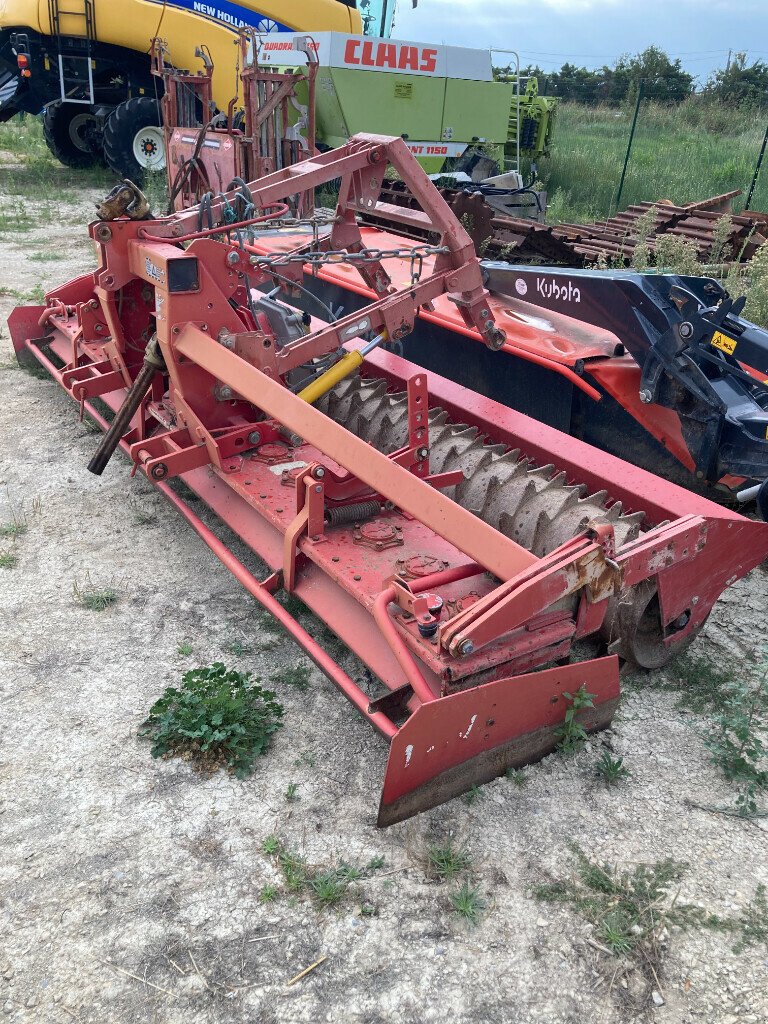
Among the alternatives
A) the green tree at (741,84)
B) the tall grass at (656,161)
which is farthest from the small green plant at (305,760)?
the green tree at (741,84)

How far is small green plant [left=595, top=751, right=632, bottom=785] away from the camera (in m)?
2.88

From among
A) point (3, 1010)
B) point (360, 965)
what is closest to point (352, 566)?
A: point (360, 965)

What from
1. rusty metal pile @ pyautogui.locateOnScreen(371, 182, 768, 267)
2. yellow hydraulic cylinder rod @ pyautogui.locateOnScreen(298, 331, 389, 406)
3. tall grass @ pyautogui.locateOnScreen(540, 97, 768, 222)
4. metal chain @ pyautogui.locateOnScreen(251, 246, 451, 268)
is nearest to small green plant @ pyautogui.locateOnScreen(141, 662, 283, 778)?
yellow hydraulic cylinder rod @ pyautogui.locateOnScreen(298, 331, 389, 406)

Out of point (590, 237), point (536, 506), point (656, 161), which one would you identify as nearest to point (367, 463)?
point (536, 506)

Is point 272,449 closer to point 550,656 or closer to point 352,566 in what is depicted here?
point 352,566

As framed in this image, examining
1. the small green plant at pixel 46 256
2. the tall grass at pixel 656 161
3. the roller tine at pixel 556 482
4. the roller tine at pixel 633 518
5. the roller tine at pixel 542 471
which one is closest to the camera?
the roller tine at pixel 633 518

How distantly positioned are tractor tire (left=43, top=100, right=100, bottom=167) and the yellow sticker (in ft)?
44.0

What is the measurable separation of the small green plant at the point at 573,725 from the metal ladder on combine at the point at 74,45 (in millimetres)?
13111

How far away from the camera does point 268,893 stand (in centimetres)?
244

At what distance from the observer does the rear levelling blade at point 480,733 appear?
2.47 meters

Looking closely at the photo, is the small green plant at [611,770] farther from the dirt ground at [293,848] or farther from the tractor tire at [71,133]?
the tractor tire at [71,133]

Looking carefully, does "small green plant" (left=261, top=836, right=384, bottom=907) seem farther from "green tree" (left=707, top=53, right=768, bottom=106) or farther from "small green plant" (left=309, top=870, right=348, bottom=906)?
"green tree" (left=707, top=53, right=768, bottom=106)

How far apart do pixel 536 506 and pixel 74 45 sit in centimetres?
1265

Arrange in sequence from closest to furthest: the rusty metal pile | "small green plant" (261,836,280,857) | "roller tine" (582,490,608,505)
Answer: "small green plant" (261,836,280,857), "roller tine" (582,490,608,505), the rusty metal pile
